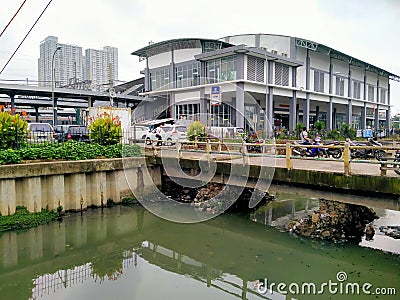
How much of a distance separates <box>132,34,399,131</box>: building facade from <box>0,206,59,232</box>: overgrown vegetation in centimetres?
1939

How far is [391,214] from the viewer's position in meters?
12.7

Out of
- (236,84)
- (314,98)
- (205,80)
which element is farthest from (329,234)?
(314,98)

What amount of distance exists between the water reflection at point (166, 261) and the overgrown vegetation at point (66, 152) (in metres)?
2.32

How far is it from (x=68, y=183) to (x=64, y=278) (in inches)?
187

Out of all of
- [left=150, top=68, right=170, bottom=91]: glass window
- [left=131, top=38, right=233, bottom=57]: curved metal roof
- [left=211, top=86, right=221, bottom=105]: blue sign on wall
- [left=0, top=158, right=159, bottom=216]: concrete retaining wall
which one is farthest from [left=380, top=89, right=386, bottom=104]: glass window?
[left=0, top=158, right=159, bottom=216]: concrete retaining wall

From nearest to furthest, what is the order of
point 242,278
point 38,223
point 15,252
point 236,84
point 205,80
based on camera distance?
point 242,278, point 15,252, point 38,223, point 236,84, point 205,80

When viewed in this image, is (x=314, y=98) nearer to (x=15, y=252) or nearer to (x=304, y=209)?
(x=304, y=209)

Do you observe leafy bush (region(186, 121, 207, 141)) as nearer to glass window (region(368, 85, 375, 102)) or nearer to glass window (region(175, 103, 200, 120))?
glass window (region(175, 103, 200, 120))

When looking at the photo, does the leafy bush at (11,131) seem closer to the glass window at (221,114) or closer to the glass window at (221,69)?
the glass window at (221,69)

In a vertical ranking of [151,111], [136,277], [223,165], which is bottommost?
[136,277]

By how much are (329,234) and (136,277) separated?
5.65 metres

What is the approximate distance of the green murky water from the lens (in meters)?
7.72

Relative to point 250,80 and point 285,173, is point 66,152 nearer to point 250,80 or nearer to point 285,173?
point 285,173

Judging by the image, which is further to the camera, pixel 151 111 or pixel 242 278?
pixel 151 111
